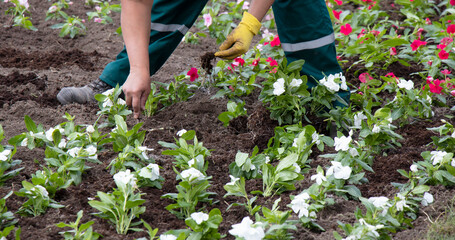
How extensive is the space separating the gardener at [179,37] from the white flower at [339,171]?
763 millimetres

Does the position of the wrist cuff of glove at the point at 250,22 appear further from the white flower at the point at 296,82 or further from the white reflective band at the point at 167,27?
the white reflective band at the point at 167,27

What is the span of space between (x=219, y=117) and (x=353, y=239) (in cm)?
124

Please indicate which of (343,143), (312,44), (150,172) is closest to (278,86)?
(312,44)

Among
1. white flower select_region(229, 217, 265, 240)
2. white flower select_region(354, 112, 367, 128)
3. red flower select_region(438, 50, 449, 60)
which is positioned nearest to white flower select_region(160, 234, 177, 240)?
white flower select_region(229, 217, 265, 240)

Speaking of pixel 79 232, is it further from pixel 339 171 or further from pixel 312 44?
pixel 312 44

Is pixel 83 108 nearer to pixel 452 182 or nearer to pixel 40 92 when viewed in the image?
pixel 40 92

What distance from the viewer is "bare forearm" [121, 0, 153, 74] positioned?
7.81 feet

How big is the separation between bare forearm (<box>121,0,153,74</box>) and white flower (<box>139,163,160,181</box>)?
0.44 meters

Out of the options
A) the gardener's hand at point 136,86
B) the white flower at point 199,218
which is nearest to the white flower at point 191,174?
the white flower at point 199,218

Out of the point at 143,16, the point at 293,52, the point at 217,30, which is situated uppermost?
the point at 143,16

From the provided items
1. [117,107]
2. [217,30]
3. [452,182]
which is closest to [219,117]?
[117,107]

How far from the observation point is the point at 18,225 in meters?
2.05

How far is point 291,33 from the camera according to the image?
9.89 feet

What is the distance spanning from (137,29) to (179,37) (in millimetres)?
910
